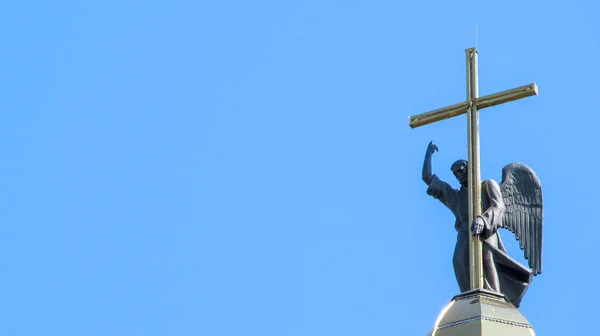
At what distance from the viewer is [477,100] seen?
157 feet

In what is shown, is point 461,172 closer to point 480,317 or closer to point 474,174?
point 474,174

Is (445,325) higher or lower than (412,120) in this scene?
lower

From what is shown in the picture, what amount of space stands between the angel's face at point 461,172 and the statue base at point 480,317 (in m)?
1.80

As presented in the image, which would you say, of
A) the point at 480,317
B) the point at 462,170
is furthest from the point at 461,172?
the point at 480,317

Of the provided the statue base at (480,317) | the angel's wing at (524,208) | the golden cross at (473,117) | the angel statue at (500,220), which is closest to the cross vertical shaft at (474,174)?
the golden cross at (473,117)

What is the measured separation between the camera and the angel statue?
4738 cm

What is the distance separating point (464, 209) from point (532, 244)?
106 centimetres

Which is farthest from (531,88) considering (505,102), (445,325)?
(445,325)

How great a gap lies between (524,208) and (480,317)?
2838 mm

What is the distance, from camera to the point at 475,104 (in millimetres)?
48000

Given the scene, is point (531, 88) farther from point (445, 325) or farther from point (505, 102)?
point (445, 325)

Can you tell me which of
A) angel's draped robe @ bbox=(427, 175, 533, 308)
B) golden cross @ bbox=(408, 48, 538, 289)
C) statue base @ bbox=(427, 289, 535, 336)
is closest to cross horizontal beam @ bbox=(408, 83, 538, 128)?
golden cross @ bbox=(408, 48, 538, 289)

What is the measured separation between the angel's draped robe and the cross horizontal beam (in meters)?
0.97

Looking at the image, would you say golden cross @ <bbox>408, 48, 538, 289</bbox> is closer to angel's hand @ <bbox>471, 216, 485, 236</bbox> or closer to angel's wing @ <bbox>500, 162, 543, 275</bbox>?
angel's hand @ <bbox>471, 216, 485, 236</bbox>
